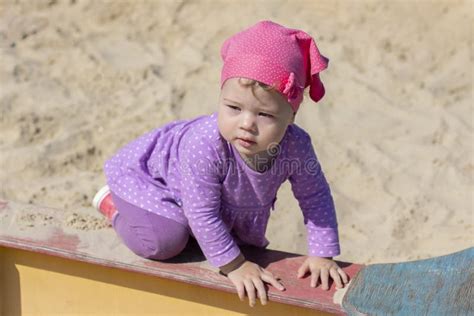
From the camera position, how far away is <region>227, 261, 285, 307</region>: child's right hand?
2.00 meters

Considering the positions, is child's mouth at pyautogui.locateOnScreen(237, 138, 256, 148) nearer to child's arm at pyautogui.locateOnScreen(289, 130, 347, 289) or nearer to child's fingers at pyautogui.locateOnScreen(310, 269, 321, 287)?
child's arm at pyautogui.locateOnScreen(289, 130, 347, 289)

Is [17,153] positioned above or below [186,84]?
below

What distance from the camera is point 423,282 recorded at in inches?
77.6

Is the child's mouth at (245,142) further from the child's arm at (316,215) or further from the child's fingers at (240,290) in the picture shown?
the child's fingers at (240,290)

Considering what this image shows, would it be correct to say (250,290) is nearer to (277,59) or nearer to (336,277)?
(336,277)

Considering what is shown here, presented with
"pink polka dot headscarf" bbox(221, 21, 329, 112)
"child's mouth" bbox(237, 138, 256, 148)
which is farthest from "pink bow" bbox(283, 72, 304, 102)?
"child's mouth" bbox(237, 138, 256, 148)

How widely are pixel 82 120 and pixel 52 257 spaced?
1563 mm

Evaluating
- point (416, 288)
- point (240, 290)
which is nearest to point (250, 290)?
point (240, 290)

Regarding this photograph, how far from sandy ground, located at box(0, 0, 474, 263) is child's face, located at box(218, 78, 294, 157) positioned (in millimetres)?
669

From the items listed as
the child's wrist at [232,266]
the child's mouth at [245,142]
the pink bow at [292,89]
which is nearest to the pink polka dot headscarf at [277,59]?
the pink bow at [292,89]

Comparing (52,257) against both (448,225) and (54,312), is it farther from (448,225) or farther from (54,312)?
(448,225)

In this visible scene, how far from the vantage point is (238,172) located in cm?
206

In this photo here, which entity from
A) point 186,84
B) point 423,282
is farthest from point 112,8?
point 423,282

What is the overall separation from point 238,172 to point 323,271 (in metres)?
0.33
